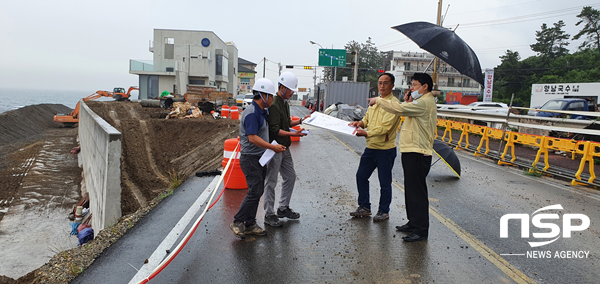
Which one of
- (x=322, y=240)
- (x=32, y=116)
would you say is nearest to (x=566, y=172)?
(x=322, y=240)

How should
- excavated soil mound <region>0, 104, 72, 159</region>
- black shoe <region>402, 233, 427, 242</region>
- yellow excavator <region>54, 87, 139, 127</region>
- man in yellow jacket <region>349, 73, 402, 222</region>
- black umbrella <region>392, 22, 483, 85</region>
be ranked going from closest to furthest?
black shoe <region>402, 233, 427, 242</region> < black umbrella <region>392, 22, 483, 85</region> < man in yellow jacket <region>349, 73, 402, 222</region> < excavated soil mound <region>0, 104, 72, 159</region> < yellow excavator <region>54, 87, 139, 127</region>

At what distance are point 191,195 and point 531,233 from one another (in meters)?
5.35

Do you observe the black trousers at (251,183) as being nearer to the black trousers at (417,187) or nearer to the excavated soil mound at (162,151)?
the black trousers at (417,187)

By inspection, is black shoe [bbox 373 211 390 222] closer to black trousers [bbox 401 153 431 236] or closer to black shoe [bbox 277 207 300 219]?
black trousers [bbox 401 153 431 236]

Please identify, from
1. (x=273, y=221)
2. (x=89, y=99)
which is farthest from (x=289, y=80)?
(x=89, y=99)

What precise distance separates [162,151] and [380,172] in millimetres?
13600

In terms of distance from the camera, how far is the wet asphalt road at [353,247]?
402 cm

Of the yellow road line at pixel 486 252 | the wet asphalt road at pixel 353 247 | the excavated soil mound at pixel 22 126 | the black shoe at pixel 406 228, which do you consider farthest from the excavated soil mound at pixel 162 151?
the excavated soil mound at pixel 22 126

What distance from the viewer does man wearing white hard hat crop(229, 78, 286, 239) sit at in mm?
4785

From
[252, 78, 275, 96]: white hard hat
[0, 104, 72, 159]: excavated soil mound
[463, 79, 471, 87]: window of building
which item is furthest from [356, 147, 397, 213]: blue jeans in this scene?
[463, 79, 471, 87]: window of building

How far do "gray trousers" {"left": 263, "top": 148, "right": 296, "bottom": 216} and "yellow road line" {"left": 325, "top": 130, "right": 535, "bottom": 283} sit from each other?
230 centimetres

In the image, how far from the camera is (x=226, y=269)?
409cm

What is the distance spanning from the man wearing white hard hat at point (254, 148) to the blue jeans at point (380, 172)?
1389mm

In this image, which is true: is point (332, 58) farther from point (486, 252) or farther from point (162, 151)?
point (486, 252)
